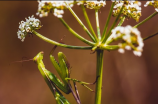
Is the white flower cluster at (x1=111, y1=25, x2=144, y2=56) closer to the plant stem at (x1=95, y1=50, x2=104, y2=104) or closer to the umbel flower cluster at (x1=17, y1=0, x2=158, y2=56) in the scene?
the umbel flower cluster at (x1=17, y1=0, x2=158, y2=56)

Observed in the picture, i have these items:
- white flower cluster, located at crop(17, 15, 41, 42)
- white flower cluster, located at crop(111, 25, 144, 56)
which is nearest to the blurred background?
white flower cluster, located at crop(17, 15, 41, 42)

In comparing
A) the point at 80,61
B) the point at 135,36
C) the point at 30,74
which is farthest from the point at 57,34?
the point at 135,36

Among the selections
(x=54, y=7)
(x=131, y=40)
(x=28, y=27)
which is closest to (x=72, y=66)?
(x=28, y=27)

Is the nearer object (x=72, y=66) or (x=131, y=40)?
(x=131, y=40)

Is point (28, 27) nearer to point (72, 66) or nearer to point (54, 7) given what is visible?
point (54, 7)

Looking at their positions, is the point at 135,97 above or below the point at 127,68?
below

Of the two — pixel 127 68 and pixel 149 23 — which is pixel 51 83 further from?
pixel 149 23

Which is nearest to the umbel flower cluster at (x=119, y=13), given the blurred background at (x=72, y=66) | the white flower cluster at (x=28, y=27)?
the white flower cluster at (x=28, y=27)

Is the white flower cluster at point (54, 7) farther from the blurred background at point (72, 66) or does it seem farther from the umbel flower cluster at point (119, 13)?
the blurred background at point (72, 66)
